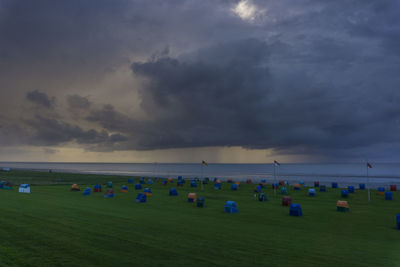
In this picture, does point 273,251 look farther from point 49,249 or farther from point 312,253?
point 49,249

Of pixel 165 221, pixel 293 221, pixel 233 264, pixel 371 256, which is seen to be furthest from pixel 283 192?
pixel 233 264

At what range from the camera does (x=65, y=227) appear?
16.9 meters

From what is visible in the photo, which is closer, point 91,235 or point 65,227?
point 91,235

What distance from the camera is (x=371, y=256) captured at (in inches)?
524

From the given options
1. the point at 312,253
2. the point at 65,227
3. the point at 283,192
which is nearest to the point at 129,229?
the point at 65,227

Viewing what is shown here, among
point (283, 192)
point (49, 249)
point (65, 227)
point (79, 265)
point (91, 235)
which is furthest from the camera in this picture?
point (283, 192)

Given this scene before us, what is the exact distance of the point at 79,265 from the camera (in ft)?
35.4

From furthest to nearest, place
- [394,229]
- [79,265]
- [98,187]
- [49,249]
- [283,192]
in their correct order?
[283,192] < [98,187] < [394,229] < [49,249] < [79,265]

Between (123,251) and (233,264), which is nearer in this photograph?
(233,264)

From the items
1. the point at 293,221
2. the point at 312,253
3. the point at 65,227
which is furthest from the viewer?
the point at 293,221

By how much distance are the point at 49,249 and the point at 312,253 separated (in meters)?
11.6

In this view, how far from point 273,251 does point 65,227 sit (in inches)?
456

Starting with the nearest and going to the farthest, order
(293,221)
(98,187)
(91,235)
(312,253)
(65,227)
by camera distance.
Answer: (312,253) → (91,235) → (65,227) → (293,221) → (98,187)

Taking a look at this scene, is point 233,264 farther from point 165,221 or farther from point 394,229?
point 394,229
